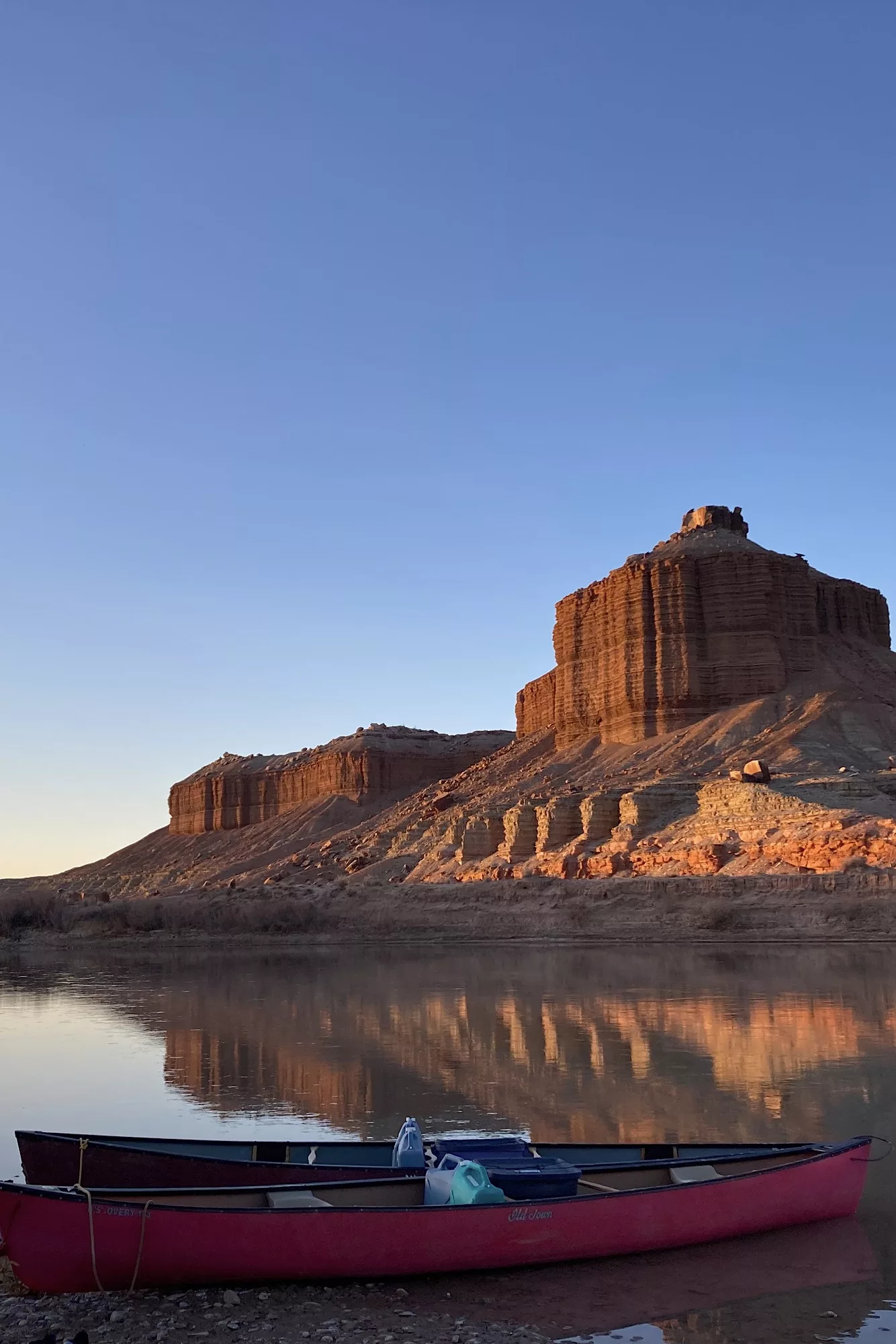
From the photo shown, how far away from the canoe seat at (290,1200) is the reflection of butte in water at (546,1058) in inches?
184

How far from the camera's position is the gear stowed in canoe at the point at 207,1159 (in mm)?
9172

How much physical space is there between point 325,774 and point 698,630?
183 ft

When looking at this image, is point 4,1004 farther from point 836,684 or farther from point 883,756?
point 836,684

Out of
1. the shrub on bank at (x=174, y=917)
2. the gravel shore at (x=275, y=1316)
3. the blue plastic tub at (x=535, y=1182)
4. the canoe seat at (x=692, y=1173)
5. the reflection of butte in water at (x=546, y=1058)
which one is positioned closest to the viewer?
the gravel shore at (x=275, y=1316)

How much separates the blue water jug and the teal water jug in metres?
0.72

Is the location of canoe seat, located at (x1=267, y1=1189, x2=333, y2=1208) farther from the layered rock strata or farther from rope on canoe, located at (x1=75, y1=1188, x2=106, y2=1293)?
the layered rock strata

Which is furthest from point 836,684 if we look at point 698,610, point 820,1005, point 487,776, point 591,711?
point 820,1005

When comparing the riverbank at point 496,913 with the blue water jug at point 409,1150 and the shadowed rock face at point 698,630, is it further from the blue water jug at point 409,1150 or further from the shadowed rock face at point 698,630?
the blue water jug at point 409,1150

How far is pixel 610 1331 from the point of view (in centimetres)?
771

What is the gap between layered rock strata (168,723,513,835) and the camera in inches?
4567

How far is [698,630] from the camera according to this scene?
242ft

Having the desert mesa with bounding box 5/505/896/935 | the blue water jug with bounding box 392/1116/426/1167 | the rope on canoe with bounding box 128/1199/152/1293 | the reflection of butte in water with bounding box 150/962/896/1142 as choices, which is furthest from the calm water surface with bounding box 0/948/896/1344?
the desert mesa with bounding box 5/505/896/935

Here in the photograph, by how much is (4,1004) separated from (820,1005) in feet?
71.2

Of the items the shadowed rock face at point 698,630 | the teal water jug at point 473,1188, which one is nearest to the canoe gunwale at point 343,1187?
the teal water jug at point 473,1188
